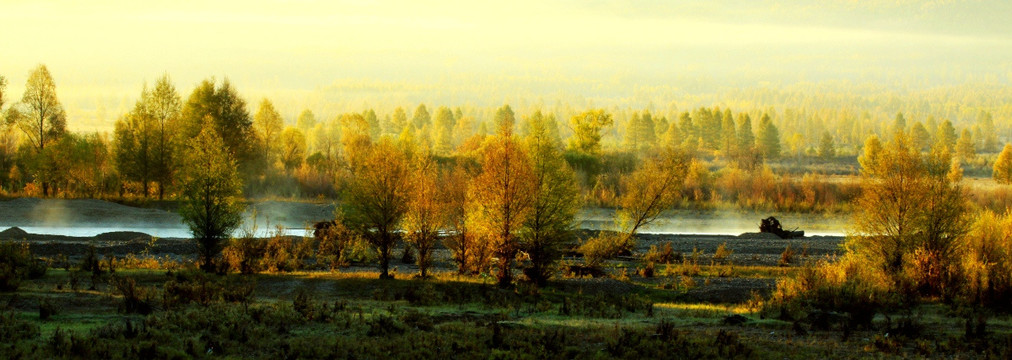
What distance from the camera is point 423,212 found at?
25453 mm

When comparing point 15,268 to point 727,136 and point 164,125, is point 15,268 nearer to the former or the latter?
point 164,125

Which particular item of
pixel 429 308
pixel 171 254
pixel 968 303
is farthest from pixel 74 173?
pixel 968 303

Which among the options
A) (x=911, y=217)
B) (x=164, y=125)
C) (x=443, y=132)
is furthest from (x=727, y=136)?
(x=911, y=217)

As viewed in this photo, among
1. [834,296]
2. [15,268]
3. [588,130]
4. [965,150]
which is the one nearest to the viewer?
[834,296]

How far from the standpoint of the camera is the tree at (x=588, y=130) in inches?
3275

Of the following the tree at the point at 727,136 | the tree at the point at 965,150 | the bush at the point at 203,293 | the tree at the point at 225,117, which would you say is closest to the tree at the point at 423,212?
the bush at the point at 203,293

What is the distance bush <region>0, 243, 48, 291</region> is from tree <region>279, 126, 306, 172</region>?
45223 millimetres

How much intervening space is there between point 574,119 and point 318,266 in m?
62.8

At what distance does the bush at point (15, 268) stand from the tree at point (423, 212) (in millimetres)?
9735

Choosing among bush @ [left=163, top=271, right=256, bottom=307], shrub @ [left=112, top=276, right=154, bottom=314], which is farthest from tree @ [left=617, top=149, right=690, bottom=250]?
shrub @ [left=112, top=276, right=154, bottom=314]

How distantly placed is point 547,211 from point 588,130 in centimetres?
6121

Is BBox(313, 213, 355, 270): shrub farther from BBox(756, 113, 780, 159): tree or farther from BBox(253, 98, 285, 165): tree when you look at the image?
BBox(756, 113, 780, 159): tree

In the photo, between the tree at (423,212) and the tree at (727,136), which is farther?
the tree at (727,136)

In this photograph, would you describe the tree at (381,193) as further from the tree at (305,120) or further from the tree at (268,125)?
the tree at (305,120)
